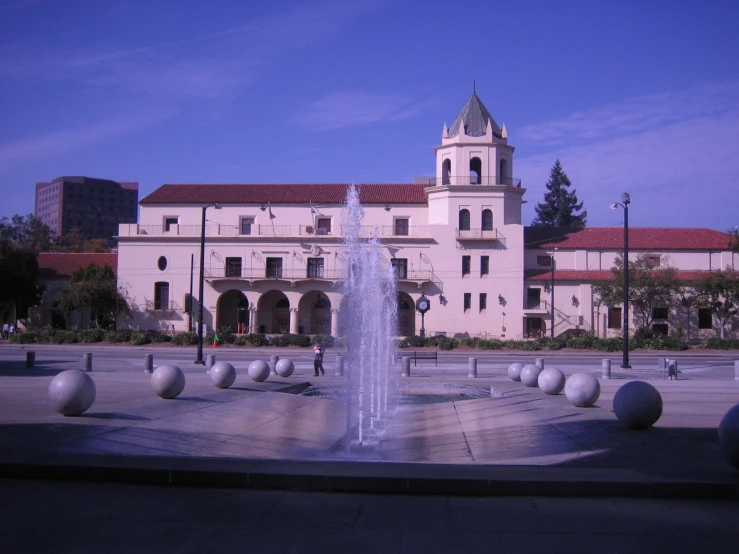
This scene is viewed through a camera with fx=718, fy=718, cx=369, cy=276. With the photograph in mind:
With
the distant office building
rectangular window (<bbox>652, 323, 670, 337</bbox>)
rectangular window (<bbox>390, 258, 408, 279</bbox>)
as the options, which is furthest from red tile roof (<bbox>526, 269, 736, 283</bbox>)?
the distant office building

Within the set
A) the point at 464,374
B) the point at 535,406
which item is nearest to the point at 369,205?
the point at 464,374

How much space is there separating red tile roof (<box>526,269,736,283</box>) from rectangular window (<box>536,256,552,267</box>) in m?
1.23

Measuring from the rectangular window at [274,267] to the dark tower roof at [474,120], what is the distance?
1836cm

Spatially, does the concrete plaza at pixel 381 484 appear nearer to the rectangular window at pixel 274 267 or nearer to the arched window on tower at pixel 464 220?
the arched window on tower at pixel 464 220

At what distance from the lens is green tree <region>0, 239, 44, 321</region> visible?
57.5m

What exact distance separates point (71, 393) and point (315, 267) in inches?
1932

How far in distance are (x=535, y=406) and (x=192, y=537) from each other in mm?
11085

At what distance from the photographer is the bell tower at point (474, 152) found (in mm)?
60031

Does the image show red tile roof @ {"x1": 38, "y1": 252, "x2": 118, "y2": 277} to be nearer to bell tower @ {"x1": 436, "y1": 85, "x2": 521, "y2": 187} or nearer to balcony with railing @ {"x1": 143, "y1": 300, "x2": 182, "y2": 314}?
balcony with railing @ {"x1": 143, "y1": 300, "x2": 182, "y2": 314}

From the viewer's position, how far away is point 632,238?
62281 mm

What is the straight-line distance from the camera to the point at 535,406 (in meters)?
16.1

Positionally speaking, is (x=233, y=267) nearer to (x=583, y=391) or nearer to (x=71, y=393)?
(x=583, y=391)

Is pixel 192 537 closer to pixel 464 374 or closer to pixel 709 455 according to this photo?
pixel 709 455


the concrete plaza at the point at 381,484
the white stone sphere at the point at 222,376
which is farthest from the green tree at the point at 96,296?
the concrete plaza at the point at 381,484
